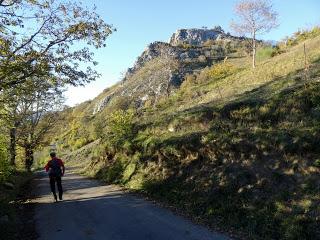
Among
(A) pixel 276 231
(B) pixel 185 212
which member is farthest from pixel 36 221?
(A) pixel 276 231

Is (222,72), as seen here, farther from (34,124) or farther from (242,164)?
(242,164)

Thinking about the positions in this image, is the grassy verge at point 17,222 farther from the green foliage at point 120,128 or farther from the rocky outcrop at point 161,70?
the rocky outcrop at point 161,70

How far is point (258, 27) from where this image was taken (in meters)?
51.2

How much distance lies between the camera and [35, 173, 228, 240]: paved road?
11.2m

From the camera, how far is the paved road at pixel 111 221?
441 inches

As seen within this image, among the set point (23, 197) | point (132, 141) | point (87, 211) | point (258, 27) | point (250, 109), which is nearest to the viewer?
point (87, 211)

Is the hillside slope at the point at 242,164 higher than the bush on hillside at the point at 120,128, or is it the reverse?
the bush on hillside at the point at 120,128

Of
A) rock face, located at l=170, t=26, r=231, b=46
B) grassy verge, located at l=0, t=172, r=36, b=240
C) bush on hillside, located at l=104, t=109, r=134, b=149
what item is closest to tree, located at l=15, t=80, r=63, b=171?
bush on hillside, located at l=104, t=109, r=134, b=149

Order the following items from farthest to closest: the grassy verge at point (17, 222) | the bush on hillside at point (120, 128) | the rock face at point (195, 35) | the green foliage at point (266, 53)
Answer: the rock face at point (195, 35) < the green foliage at point (266, 53) < the bush on hillside at point (120, 128) < the grassy verge at point (17, 222)

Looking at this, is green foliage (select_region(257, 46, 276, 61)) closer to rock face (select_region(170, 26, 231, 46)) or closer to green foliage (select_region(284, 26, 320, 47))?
green foliage (select_region(284, 26, 320, 47))

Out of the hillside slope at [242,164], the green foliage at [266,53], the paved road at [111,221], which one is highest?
the green foliage at [266,53]

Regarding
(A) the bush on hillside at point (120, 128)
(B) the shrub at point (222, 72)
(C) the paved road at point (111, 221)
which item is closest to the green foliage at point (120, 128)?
(A) the bush on hillside at point (120, 128)

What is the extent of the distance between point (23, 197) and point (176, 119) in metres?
8.37

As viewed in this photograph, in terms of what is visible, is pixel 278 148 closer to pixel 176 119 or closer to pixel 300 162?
pixel 300 162
